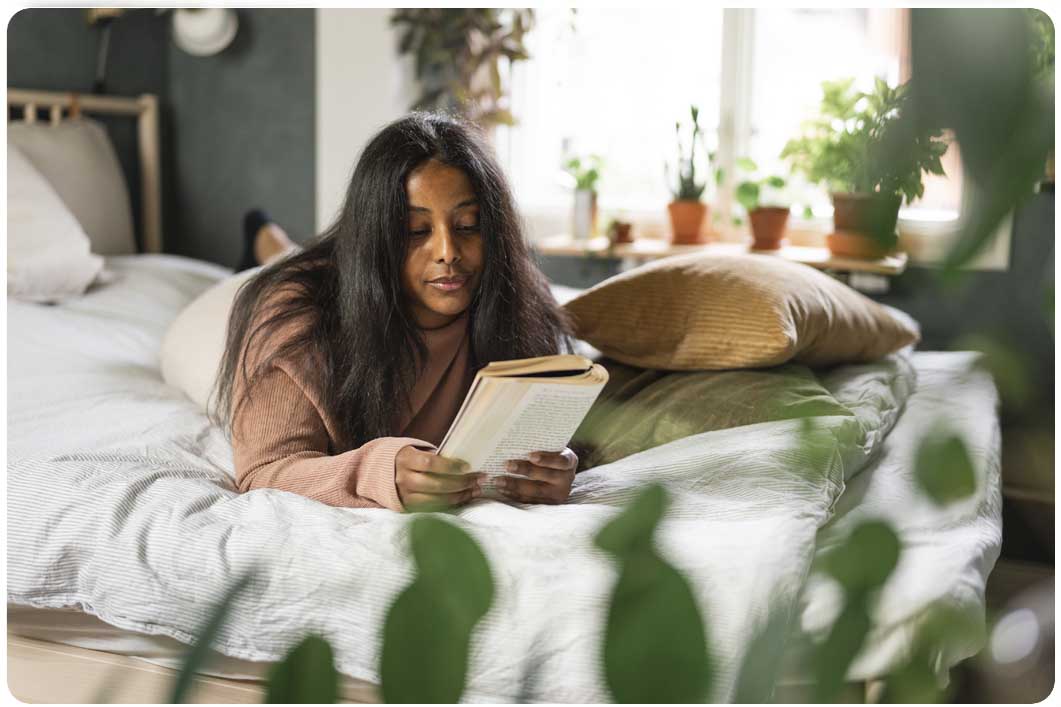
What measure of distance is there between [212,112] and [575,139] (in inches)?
47.3

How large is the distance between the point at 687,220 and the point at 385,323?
1.73 meters

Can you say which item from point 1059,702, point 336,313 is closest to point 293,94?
point 336,313

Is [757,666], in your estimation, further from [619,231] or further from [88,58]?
[88,58]

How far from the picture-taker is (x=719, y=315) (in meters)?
1.69

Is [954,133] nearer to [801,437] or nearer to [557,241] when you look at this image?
[801,437]

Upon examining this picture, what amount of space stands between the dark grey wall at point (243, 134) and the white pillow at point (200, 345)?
4.89 feet

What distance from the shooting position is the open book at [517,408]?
109 centimetres

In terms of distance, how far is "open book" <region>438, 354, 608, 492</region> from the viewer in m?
1.09

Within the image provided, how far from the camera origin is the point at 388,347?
4.66ft

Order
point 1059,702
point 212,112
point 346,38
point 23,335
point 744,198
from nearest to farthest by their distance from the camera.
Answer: point 1059,702 → point 23,335 → point 744,198 → point 346,38 → point 212,112

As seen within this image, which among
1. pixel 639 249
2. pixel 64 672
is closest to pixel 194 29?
pixel 639 249

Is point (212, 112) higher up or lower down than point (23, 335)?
higher up

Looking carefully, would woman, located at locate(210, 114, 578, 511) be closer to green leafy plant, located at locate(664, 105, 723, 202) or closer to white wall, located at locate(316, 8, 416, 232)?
green leafy plant, located at locate(664, 105, 723, 202)

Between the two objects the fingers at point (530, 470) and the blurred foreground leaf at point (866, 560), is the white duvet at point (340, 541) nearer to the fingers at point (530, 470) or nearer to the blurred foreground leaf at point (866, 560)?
the fingers at point (530, 470)
